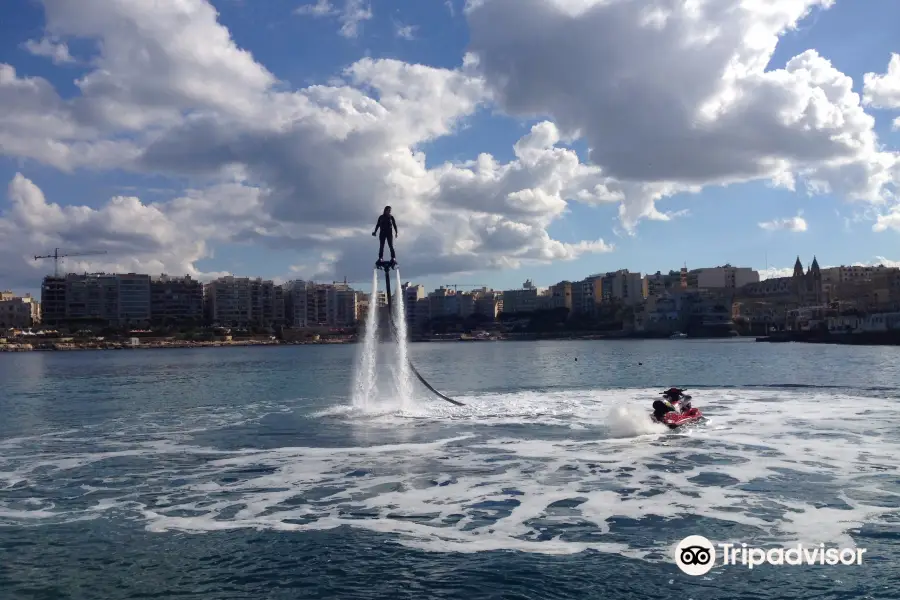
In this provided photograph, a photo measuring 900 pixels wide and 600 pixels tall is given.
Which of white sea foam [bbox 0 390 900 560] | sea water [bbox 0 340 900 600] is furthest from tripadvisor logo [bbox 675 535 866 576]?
white sea foam [bbox 0 390 900 560]

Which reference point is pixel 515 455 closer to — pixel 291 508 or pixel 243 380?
pixel 291 508

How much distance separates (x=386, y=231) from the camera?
30344 millimetres

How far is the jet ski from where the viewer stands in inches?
1228

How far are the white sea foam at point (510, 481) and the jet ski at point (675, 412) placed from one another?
574 millimetres

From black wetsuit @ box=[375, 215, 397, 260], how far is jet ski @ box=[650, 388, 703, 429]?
1278 centimetres

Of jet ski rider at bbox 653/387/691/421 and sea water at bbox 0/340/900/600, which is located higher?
jet ski rider at bbox 653/387/691/421

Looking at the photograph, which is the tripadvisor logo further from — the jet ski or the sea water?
the jet ski

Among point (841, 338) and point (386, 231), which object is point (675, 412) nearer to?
point (386, 231)

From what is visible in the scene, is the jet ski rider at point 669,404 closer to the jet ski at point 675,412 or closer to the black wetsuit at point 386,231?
the jet ski at point 675,412

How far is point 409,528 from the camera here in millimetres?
16828

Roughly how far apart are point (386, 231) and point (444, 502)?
549 inches

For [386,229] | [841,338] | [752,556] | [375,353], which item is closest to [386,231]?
[386,229]

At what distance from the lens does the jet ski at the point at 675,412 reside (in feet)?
102

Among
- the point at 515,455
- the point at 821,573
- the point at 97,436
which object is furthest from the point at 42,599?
the point at 97,436
